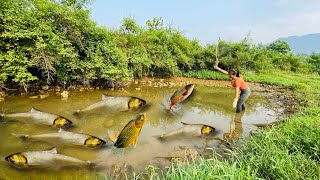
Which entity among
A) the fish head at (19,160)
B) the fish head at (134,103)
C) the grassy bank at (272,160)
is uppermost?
the fish head at (134,103)

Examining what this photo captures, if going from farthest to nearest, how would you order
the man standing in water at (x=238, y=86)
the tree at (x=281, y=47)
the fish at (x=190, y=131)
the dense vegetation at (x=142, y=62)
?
the tree at (x=281, y=47) < the man standing in water at (x=238, y=86) < the fish at (x=190, y=131) < the dense vegetation at (x=142, y=62)

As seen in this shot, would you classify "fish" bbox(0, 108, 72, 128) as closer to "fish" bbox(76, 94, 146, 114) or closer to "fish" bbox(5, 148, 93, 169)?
"fish" bbox(76, 94, 146, 114)

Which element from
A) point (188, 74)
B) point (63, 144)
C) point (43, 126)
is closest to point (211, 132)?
point (63, 144)

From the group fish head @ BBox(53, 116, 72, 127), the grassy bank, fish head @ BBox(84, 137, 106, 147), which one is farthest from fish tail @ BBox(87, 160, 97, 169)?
fish head @ BBox(53, 116, 72, 127)

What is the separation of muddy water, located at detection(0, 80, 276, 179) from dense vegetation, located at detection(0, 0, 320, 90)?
0.99 metres

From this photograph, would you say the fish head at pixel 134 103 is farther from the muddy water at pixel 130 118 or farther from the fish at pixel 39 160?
the fish at pixel 39 160

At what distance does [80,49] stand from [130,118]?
478 cm

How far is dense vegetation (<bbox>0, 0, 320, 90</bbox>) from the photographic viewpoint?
9.30 metres

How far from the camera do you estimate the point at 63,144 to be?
5652 mm

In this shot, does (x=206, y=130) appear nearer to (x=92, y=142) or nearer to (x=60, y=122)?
(x=92, y=142)

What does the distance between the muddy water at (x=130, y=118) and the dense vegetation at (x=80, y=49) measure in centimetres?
99

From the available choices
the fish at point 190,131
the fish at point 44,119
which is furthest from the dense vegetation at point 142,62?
the fish at point 44,119

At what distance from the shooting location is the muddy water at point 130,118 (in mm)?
5168

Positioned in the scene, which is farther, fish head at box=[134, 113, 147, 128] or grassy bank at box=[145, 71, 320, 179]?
fish head at box=[134, 113, 147, 128]
